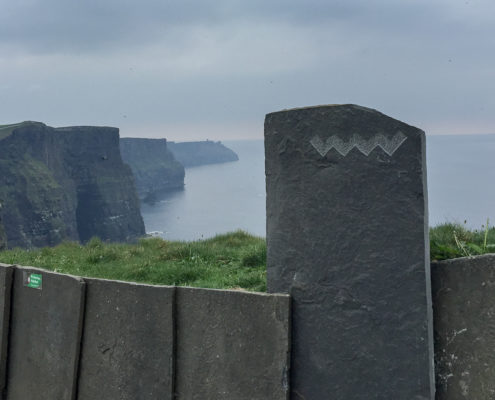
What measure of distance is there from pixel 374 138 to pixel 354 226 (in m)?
0.57

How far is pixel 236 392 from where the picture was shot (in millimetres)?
3914

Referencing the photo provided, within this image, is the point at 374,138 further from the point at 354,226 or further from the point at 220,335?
the point at 220,335

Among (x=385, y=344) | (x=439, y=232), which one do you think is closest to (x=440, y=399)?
(x=385, y=344)

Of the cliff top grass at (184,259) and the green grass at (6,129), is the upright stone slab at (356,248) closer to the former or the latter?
the cliff top grass at (184,259)

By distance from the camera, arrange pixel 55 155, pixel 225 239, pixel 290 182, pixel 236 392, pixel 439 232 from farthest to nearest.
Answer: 1. pixel 55 155
2. pixel 225 239
3. pixel 439 232
4. pixel 236 392
5. pixel 290 182

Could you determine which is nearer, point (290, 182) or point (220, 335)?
point (290, 182)

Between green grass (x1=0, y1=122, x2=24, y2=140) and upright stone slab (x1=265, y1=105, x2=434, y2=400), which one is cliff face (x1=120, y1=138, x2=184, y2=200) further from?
upright stone slab (x1=265, y1=105, x2=434, y2=400)

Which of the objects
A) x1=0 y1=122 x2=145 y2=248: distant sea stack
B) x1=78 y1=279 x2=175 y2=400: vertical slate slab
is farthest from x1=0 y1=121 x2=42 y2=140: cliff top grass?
x1=78 y1=279 x2=175 y2=400: vertical slate slab

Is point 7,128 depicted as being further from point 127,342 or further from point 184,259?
point 127,342

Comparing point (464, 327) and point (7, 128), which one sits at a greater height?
point (7, 128)

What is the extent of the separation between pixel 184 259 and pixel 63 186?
10240 centimetres

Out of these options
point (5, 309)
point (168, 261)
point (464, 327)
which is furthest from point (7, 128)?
point (464, 327)

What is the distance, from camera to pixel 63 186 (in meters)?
104

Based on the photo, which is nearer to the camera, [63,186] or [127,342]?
[127,342]
